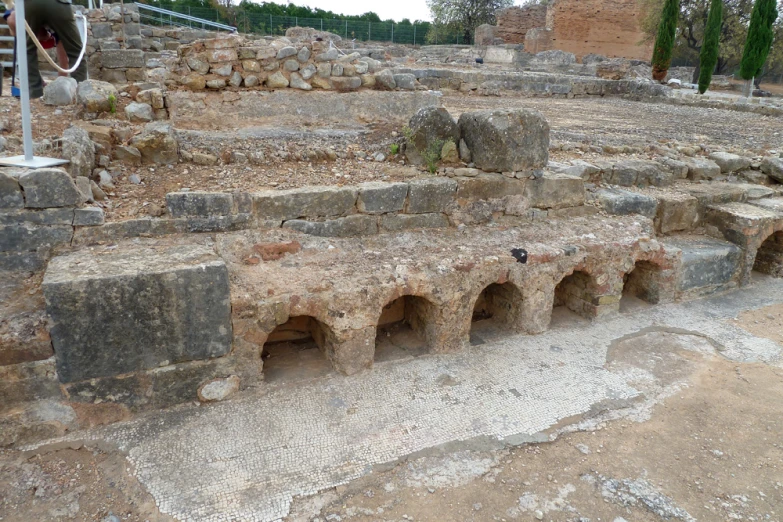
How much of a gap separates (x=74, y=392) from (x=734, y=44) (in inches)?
1189

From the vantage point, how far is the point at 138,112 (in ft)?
16.7

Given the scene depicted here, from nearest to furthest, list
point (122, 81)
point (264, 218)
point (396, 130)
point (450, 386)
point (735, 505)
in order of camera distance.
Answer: point (735, 505)
point (450, 386)
point (264, 218)
point (396, 130)
point (122, 81)

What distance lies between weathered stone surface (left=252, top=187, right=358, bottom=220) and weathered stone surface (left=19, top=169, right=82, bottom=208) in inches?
46.4

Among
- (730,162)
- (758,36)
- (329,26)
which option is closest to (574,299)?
(730,162)

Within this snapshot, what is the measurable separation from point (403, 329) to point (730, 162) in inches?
191

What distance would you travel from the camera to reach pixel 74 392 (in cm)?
312

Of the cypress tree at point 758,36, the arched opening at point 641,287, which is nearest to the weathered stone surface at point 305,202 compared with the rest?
the arched opening at point 641,287

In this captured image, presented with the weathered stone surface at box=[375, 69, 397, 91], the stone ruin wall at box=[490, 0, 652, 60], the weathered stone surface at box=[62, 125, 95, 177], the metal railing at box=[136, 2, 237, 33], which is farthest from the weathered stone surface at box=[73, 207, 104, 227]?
the stone ruin wall at box=[490, 0, 652, 60]

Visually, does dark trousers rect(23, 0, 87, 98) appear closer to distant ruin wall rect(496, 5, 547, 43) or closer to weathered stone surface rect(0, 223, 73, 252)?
weathered stone surface rect(0, 223, 73, 252)

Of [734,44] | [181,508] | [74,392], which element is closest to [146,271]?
[74,392]

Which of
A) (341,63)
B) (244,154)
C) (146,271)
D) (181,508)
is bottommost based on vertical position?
(181,508)

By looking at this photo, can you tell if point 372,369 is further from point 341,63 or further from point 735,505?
point 341,63

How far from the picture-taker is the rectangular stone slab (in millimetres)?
2994

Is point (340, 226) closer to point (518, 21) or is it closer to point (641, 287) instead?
point (641, 287)
